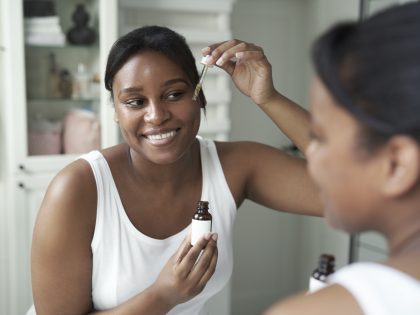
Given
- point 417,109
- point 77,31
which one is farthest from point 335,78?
point 77,31

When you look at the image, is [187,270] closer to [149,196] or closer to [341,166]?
[149,196]

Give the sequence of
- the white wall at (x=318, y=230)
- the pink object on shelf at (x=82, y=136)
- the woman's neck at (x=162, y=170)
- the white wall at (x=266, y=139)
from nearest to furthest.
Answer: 1. the woman's neck at (x=162, y=170)
2. the pink object on shelf at (x=82, y=136)
3. the white wall at (x=318, y=230)
4. the white wall at (x=266, y=139)

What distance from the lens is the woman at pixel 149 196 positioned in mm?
1011

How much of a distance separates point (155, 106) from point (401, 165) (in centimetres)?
64

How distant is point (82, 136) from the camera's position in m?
2.00

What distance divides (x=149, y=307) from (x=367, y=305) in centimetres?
62

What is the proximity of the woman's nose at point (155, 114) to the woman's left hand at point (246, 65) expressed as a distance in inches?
5.7

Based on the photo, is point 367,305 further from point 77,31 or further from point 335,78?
point 77,31

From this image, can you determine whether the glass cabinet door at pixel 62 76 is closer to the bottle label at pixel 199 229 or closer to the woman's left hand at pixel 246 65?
the woman's left hand at pixel 246 65

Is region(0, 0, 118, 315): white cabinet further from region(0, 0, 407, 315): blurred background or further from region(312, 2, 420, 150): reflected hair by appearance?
region(312, 2, 420, 150): reflected hair

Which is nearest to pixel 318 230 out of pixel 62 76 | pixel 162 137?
pixel 62 76

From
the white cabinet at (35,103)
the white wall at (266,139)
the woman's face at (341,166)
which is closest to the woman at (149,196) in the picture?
the woman's face at (341,166)

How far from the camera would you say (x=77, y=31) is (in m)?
2.01

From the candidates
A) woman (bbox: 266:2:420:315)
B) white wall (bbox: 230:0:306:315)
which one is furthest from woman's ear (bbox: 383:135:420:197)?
white wall (bbox: 230:0:306:315)
